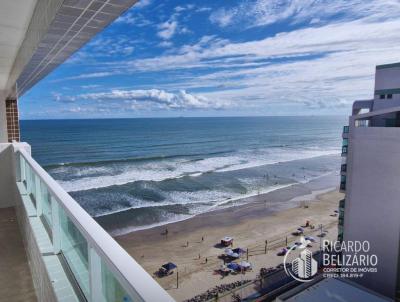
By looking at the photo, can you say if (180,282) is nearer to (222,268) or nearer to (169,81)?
(222,268)

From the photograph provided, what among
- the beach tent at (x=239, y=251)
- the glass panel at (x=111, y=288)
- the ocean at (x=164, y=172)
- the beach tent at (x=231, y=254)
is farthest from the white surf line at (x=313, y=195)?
the glass panel at (x=111, y=288)

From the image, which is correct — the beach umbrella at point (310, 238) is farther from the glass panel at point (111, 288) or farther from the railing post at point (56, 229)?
the glass panel at point (111, 288)

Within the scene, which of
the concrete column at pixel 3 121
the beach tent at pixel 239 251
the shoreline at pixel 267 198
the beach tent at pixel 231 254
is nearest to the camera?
the concrete column at pixel 3 121

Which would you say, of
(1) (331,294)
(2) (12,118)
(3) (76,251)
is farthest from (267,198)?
(3) (76,251)

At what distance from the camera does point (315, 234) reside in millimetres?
14852

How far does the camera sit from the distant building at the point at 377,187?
23.8 ft

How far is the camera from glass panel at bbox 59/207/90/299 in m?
1.24

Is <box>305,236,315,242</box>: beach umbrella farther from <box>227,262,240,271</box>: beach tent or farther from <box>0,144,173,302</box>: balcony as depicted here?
<box>0,144,173,302</box>: balcony

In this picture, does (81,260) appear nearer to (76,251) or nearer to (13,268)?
(76,251)

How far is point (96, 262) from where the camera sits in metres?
1.02

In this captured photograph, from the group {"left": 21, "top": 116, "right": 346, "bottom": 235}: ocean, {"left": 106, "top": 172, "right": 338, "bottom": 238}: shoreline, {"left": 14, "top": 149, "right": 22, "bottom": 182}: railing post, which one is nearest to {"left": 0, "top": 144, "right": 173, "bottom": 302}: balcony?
{"left": 14, "top": 149, "right": 22, "bottom": 182}: railing post

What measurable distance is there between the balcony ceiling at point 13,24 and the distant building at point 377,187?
7872 mm

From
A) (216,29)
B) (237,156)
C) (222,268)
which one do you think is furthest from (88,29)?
(216,29)

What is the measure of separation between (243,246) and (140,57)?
2507 inches
